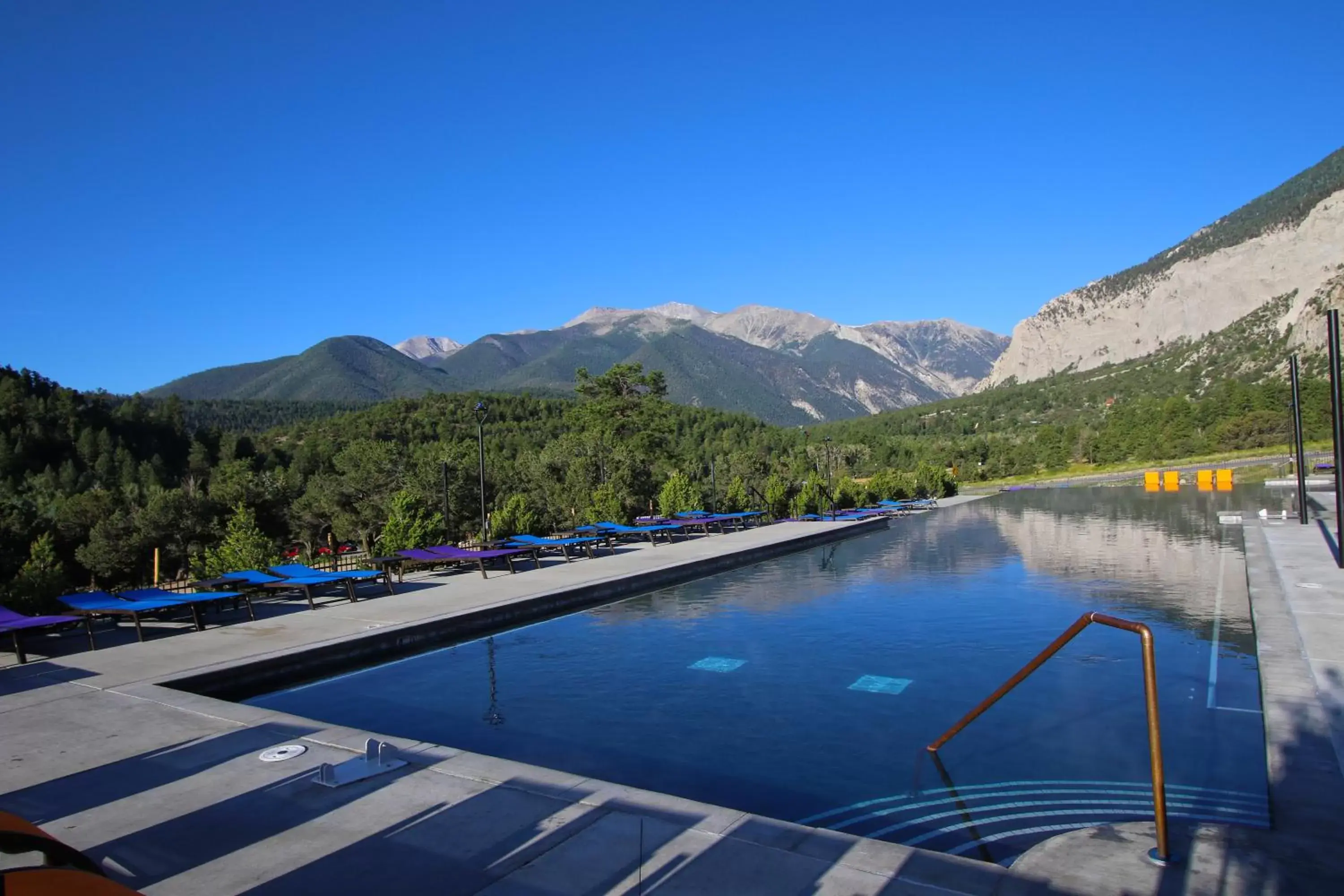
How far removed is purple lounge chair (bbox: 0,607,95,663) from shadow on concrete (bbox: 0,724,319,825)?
3.87 metres

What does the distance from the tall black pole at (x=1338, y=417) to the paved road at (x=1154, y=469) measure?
37.0m

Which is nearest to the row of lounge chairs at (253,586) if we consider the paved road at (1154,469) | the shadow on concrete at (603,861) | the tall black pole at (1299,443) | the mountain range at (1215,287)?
the shadow on concrete at (603,861)

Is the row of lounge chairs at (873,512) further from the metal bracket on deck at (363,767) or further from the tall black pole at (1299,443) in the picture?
the metal bracket on deck at (363,767)

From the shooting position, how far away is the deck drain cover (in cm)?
536

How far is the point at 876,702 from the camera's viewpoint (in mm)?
7684

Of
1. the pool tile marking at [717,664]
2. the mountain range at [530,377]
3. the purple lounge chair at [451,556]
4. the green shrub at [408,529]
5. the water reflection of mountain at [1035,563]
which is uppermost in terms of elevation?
the mountain range at [530,377]

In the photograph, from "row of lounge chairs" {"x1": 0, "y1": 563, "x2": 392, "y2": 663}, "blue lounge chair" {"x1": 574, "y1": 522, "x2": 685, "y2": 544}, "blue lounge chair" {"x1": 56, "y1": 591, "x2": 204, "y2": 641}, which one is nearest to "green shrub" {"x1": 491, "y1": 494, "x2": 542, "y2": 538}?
"blue lounge chair" {"x1": 574, "y1": 522, "x2": 685, "y2": 544}

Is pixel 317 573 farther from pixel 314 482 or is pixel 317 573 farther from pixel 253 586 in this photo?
pixel 314 482

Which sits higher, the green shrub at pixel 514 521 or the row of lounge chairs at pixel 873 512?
the green shrub at pixel 514 521

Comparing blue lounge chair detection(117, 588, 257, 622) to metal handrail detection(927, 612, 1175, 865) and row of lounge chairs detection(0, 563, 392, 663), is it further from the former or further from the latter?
metal handrail detection(927, 612, 1175, 865)

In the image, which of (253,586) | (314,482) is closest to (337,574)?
(253,586)

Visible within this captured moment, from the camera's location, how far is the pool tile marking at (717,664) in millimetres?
8961

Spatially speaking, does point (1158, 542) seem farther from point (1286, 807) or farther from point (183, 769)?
point (183, 769)

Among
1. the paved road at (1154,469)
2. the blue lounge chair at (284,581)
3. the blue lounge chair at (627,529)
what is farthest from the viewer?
the paved road at (1154,469)
